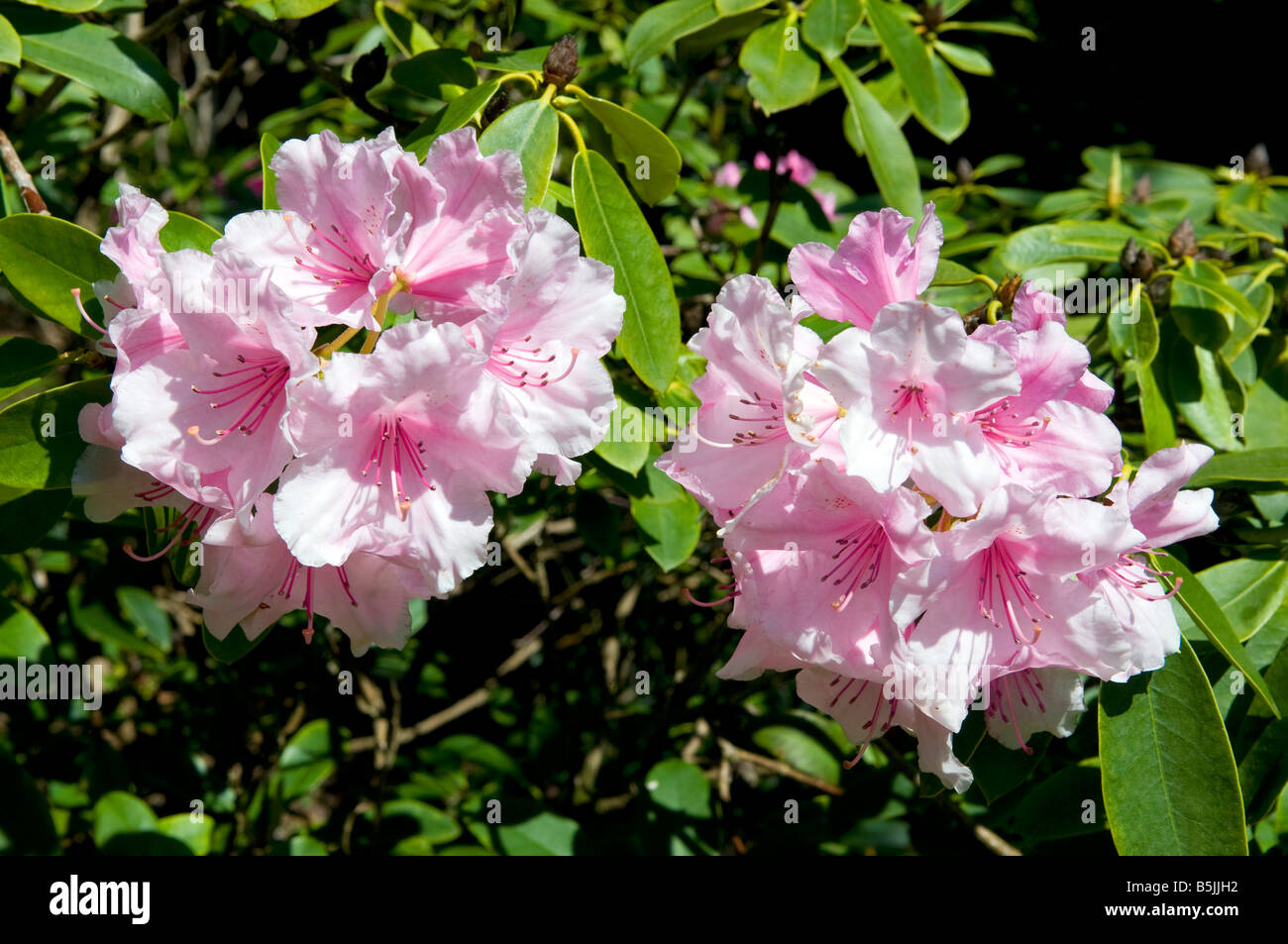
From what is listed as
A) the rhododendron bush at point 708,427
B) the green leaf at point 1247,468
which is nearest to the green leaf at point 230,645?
the rhododendron bush at point 708,427

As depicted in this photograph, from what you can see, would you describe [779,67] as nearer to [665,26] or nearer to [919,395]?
[665,26]

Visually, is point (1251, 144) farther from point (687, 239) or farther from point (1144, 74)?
point (687, 239)

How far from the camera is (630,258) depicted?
1.25 meters

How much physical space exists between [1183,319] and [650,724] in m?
1.47

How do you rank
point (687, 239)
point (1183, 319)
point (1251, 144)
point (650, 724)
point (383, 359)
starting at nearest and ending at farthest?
point (383, 359) < point (1183, 319) < point (650, 724) < point (687, 239) < point (1251, 144)

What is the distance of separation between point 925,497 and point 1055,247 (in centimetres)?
85

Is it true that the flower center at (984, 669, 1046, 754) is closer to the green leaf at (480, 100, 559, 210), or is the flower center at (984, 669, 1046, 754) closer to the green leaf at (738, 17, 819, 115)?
the green leaf at (480, 100, 559, 210)

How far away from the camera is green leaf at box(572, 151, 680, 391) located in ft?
3.97

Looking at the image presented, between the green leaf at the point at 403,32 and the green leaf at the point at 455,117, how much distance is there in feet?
1.62

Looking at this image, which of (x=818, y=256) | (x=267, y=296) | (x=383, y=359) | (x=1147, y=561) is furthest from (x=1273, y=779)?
(x=267, y=296)

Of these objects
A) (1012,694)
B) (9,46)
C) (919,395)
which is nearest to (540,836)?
(1012,694)

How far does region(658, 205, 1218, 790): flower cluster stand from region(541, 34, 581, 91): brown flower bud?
15.6 inches

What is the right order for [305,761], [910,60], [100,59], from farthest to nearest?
1. [305,761]
2. [910,60]
3. [100,59]
